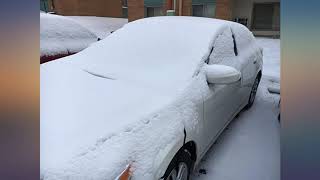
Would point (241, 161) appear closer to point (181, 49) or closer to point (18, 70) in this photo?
point (181, 49)

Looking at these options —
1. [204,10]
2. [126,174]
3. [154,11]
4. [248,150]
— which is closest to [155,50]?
[248,150]

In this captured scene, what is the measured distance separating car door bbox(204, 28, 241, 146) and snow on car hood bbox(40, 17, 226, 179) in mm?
138

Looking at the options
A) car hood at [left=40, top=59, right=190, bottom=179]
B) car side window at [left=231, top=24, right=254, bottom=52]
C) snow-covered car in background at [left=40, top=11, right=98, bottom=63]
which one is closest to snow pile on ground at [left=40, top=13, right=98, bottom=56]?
snow-covered car in background at [left=40, top=11, right=98, bottom=63]

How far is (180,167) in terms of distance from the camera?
7.50 feet

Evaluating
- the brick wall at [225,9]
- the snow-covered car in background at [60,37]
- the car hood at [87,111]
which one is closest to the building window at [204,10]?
the brick wall at [225,9]

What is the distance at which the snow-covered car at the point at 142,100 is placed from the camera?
1.71 meters

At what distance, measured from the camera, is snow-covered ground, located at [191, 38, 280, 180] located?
2930 millimetres

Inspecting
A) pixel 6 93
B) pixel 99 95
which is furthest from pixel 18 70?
pixel 99 95

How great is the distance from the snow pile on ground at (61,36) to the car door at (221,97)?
3.03 meters

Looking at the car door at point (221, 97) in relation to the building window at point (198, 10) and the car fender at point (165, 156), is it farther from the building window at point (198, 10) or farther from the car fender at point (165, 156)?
the building window at point (198, 10)

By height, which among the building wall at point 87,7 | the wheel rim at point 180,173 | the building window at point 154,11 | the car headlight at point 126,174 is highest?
the building wall at point 87,7

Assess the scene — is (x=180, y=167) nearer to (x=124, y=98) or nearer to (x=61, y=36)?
(x=124, y=98)

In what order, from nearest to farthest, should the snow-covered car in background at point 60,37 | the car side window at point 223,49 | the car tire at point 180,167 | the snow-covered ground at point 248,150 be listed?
the car tire at point 180,167, the snow-covered ground at point 248,150, the car side window at point 223,49, the snow-covered car in background at point 60,37

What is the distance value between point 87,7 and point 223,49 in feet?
54.6
